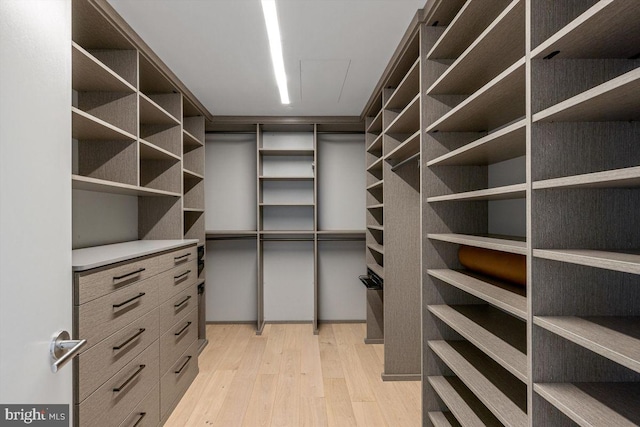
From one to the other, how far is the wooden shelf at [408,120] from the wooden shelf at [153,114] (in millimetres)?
1561

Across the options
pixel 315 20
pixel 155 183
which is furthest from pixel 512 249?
pixel 155 183

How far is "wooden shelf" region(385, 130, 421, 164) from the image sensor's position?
211 centimetres

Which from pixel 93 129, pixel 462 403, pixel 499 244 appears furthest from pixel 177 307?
pixel 499 244

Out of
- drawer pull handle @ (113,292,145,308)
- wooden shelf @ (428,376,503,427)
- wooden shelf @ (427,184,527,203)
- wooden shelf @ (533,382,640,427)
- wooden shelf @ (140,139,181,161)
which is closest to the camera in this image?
wooden shelf @ (533,382,640,427)

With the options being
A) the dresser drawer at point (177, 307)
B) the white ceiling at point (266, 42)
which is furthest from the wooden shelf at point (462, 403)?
the white ceiling at point (266, 42)

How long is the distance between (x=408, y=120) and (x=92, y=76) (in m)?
1.80

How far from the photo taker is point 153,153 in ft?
8.00

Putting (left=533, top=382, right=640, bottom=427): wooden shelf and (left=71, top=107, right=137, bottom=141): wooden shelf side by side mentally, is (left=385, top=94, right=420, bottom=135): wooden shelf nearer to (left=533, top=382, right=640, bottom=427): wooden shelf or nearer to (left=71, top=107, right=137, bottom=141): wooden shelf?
(left=533, top=382, right=640, bottom=427): wooden shelf

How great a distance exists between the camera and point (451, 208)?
1781 millimetres

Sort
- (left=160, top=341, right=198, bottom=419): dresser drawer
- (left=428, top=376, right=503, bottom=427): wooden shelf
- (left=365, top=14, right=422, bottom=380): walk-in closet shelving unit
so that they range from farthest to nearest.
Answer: (left=365, top=14, right=422, bottom=380): walk-in closet shelving unit
(left=160, top=341, right=198, bottom=419): dresser drawer
(left=428, top=376, right=503, bottom=427): wooden shelf

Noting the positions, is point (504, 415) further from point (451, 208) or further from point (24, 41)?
point (24, 41)

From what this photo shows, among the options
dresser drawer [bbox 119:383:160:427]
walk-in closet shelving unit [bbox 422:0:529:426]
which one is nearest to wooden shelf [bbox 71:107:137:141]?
dresser drawer [bbox 119:383:160:427]

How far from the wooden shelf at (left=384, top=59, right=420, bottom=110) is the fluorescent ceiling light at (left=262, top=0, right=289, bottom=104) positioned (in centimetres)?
77

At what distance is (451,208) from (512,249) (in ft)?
2.53
